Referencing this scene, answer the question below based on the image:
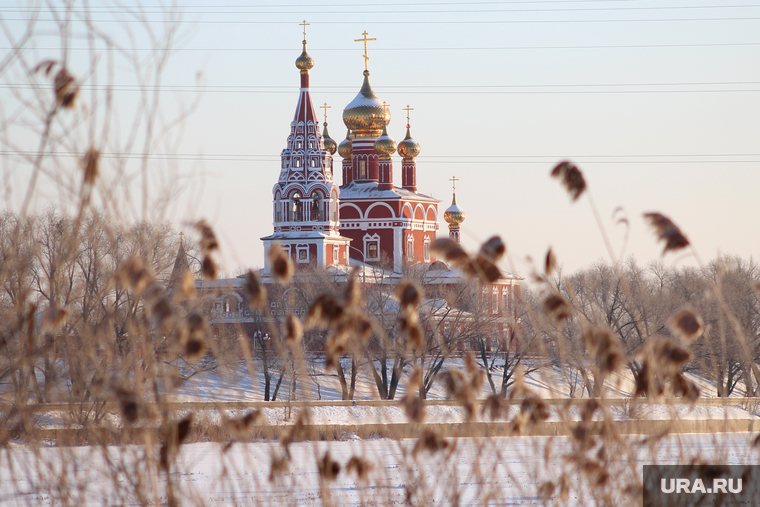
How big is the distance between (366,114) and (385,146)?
191 centimetres

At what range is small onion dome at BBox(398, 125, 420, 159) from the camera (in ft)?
165

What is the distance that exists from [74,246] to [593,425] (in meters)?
1.95

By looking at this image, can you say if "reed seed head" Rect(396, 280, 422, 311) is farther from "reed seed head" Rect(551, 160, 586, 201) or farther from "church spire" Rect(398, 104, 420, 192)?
"church spire" Rect(398, 104, 420, 192)

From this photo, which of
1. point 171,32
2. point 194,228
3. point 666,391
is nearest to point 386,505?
point 666,391

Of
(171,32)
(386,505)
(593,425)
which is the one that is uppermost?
(171,32)

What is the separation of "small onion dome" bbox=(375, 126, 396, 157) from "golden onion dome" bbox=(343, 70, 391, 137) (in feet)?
2.28

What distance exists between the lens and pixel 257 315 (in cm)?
2975

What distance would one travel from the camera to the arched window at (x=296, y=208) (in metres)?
40.3

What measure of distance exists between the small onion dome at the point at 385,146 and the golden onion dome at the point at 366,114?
69cm

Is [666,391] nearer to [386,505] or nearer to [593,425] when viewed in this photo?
[593,425]

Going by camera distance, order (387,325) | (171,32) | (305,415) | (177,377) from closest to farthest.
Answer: (305,415)
(177,377)
(171,32)
(387,325)

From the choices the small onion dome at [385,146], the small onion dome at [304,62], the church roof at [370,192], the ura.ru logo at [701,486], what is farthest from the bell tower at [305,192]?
the ura.ru logo at [701,486]

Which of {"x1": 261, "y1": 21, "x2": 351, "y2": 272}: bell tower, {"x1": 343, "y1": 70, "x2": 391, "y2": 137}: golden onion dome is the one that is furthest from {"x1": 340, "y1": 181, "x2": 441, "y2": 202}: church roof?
{"x1": 261, "y1": 21, "x2": 351, "y2": 272}: bell tower

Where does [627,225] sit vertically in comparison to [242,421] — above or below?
above
